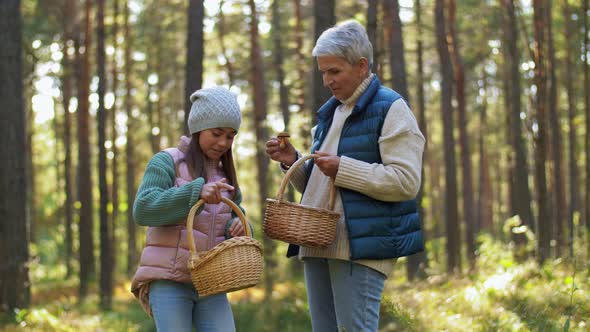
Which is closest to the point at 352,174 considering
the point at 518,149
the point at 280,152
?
the point at 280,152

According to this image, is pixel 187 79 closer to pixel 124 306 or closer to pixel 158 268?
pixel 158 268

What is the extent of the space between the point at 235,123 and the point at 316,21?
479 cm

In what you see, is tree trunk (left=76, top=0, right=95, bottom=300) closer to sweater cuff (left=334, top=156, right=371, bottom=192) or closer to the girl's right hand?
the girl's right hand

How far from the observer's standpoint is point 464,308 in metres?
7.26

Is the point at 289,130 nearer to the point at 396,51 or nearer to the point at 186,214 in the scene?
the point at 396,51

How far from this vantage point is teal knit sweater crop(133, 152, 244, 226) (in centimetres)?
377

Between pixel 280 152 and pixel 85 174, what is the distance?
13763 millimetres

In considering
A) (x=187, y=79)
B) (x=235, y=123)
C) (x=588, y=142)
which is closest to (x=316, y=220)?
(x=235, y=123)

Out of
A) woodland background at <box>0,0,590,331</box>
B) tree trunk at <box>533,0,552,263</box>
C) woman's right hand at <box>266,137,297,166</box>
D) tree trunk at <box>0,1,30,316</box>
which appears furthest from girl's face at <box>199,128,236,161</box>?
tree trunk at <box>533,0,552,263</box>

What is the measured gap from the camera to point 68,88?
22312 millimetres

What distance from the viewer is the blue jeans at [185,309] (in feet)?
12.7

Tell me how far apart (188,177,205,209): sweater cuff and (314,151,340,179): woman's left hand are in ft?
2.00

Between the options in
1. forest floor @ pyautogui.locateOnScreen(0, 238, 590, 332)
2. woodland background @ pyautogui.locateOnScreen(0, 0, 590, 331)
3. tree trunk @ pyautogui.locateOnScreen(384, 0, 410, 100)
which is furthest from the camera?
tree trunk @ pyautogui.locateOnScreen(384, 0, 410, 100)

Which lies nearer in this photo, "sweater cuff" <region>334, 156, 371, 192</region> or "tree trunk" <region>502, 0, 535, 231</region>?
"sweater cuff" <region>334, 156, 371, 192</region>
